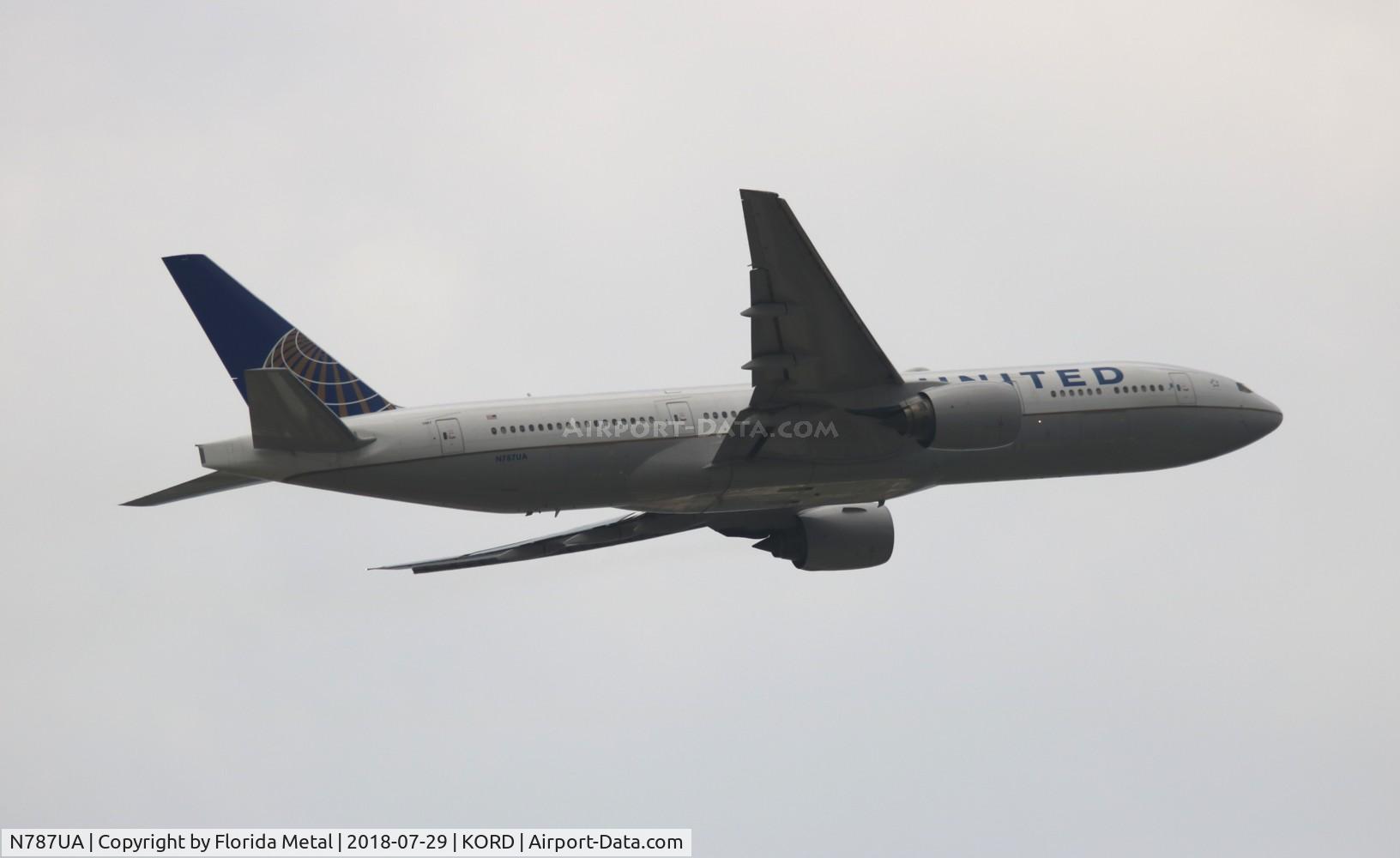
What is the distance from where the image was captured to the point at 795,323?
35.6 metres

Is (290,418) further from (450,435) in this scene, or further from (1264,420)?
(1264,420)

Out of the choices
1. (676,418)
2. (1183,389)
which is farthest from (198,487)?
(1183,389)

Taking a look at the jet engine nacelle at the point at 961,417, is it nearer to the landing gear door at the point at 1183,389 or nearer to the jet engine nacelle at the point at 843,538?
the jet engine nacelle at the point at 843,538

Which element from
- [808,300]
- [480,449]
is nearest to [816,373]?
[808,300]

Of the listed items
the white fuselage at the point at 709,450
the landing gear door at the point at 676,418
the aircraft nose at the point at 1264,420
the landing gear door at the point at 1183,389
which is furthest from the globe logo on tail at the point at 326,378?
the aircraft nose at the point at 1264,420

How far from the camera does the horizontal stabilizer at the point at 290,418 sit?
33.3 m

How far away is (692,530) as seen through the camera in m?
43.6

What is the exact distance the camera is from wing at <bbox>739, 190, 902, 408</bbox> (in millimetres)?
34000

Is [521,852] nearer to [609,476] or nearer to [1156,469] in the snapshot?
[609,476]

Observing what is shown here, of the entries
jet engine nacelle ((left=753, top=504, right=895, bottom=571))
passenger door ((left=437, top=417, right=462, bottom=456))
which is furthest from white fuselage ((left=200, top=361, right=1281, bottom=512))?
jet engine nacelle ((left=753, top=504, right=895, bottom=571))

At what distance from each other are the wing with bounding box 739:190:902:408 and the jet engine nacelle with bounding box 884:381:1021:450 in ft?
2.58

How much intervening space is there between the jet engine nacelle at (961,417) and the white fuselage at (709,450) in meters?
0.56

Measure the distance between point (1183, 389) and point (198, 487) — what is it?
22222mm

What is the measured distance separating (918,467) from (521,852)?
469 inches
